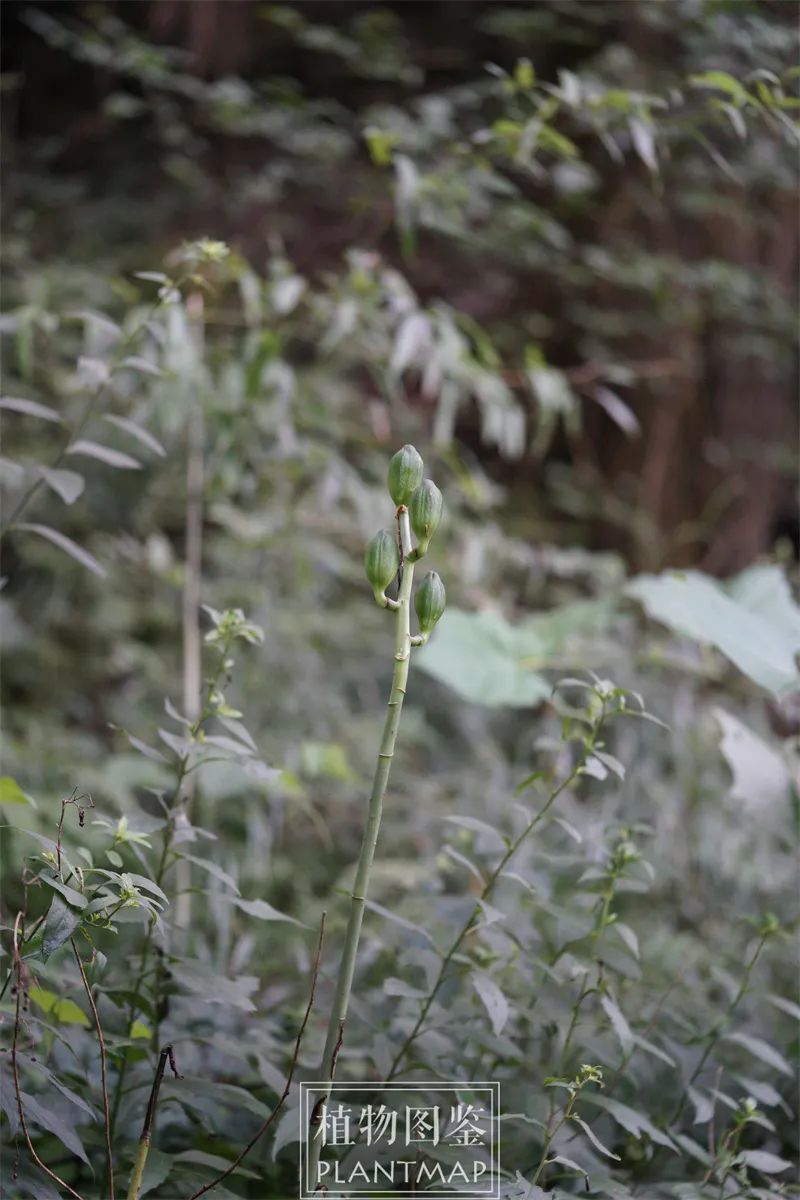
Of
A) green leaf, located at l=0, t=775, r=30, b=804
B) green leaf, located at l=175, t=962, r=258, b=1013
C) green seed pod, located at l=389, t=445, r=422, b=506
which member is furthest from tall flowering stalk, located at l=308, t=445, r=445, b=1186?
green leaf, located at l=0, t=775, r=30, b=804

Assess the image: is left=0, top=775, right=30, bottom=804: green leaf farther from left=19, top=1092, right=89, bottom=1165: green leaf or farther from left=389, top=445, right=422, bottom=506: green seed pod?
left=389, top=445, right=422, bottom=506: green seed pod

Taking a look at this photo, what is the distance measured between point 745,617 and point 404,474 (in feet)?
2.19

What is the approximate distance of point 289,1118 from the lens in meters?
0.65

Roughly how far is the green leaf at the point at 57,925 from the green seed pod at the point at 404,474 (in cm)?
27

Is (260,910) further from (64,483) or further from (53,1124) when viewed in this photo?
(64,483)

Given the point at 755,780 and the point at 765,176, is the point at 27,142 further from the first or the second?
the point at 755,780

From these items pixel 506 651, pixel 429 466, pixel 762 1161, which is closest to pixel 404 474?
pixel 762 1161

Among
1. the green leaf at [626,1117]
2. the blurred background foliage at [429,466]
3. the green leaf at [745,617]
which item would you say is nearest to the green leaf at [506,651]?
the blurred background foliage at [429,466]

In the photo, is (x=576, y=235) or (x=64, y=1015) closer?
(x=64, y=1015)

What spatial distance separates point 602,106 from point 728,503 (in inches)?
72.4

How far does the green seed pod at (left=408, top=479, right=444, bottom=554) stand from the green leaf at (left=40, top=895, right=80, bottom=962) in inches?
10.3

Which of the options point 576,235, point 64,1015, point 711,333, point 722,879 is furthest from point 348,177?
point 64,1015

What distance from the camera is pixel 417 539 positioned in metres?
0.56

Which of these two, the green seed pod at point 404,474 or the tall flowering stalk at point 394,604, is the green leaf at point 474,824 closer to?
the tall flowering stalk at point 394,604
